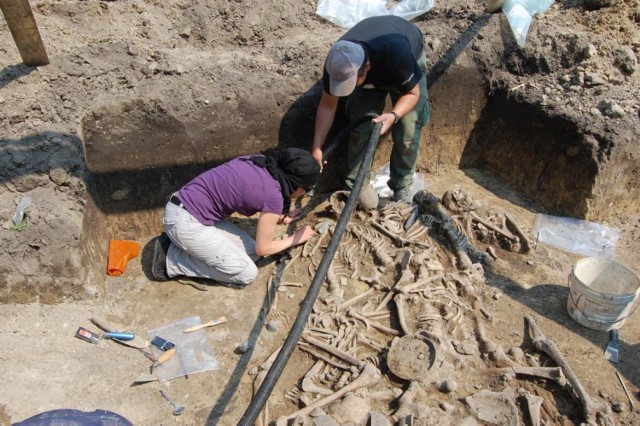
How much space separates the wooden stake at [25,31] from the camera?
447 centimetres

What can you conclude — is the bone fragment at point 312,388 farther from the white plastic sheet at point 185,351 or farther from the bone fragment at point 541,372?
the bone fragment at point 541,372

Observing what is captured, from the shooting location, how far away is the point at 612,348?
397cm

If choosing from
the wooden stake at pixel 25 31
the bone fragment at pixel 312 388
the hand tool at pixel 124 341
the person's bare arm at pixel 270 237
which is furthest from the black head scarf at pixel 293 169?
the wooden stake at pixel 25 31

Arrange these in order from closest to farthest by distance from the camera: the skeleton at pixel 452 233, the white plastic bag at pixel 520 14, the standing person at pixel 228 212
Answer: the standing person at pixel 228 212 → the skeleton at pixel 452 233 → the white plastic bag at pixel 520 14

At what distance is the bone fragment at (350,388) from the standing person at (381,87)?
6.02ft

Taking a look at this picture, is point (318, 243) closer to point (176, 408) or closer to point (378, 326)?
point (378, 326)

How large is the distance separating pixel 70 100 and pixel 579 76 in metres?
4.96

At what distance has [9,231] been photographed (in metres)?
3.94

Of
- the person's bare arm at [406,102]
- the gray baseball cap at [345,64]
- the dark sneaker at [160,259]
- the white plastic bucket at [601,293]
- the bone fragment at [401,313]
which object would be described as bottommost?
the dark sneaker at [160,259]

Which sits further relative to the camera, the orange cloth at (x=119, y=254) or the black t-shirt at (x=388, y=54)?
the orange cloth at (x=119, y=254)

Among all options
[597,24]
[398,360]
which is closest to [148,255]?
[398,360]

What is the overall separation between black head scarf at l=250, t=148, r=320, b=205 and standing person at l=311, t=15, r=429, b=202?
58 cm

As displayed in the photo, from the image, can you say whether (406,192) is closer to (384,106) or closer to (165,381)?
(384,106)

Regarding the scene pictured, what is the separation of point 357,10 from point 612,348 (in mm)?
4479
